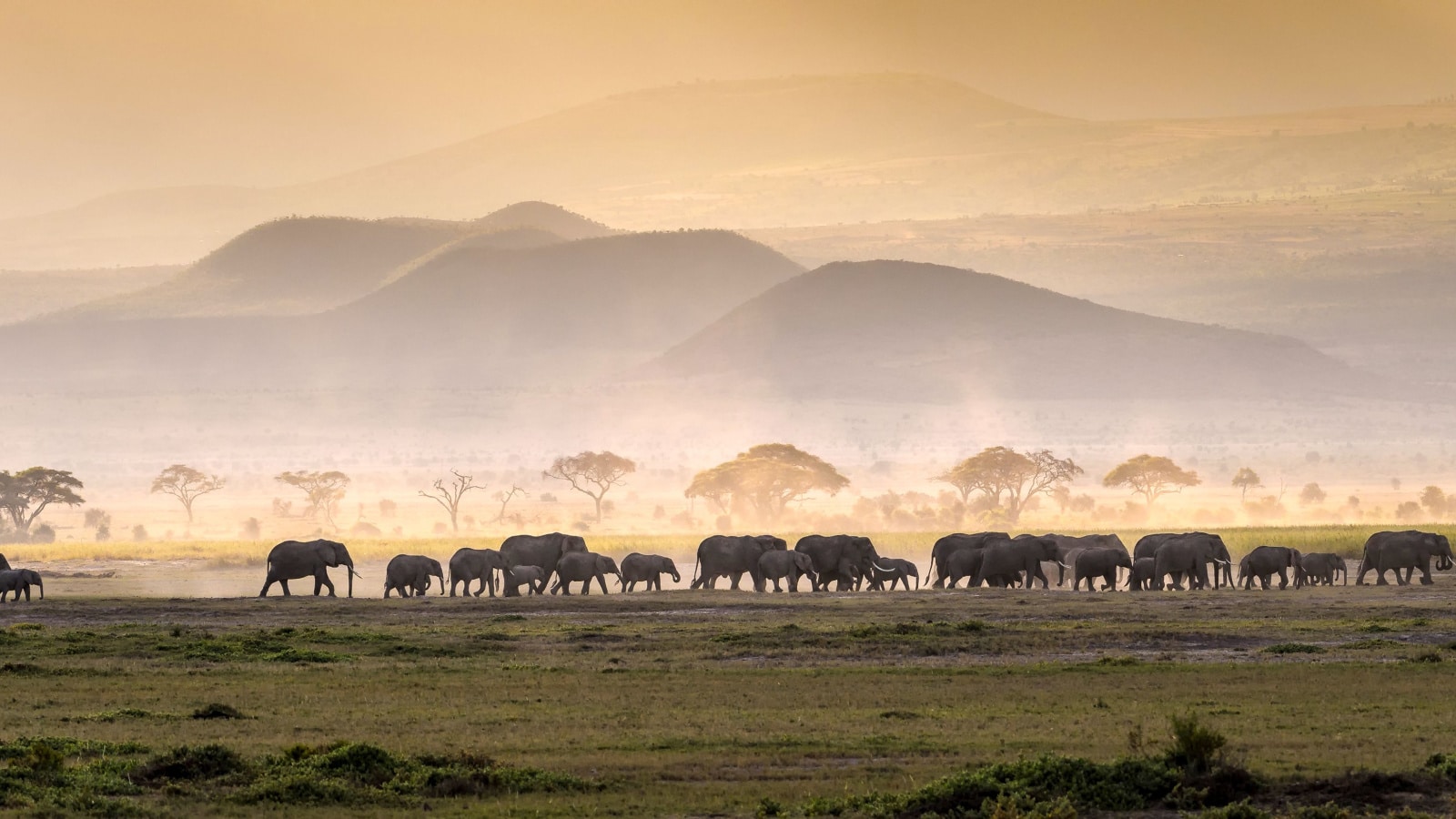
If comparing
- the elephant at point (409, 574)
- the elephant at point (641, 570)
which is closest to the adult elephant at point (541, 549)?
the elephant at point (641, 570)

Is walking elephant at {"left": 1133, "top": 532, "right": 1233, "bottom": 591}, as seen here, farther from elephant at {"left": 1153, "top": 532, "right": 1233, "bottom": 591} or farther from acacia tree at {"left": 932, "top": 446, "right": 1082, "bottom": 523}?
acacia tree at {"left": 932, "top": 446, "right": 1082, "bottom": 523}

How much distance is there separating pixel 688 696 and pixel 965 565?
98.3ft

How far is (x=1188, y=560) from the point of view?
173ft

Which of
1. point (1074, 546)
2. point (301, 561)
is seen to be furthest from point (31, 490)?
point (1074, 546)

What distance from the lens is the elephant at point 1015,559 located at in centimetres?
5522

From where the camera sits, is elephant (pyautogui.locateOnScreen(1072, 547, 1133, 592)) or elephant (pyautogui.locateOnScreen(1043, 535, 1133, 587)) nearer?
elephant (pyautogui.locateOnScreen(1072, 547, 1133, 592))

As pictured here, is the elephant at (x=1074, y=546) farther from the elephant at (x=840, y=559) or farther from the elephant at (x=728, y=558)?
the elephant at (x=728, y=558)

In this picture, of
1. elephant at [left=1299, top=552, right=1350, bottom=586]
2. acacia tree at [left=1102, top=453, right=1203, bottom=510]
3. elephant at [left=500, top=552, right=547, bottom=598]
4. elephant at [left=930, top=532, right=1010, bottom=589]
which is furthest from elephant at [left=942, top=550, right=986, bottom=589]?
acacia tree at [left=1102, top=453, right=1203, bottom=510]

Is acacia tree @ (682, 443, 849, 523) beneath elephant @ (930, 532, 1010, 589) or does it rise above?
above

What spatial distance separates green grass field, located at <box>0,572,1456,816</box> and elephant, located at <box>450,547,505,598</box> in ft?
30.2

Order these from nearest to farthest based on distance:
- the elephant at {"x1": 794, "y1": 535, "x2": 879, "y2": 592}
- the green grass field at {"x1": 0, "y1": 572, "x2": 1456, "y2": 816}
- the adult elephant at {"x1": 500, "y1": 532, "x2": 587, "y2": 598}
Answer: the green grass field at {"x1": 0, "y1": 572, "x2": 1456, "y2": 816} < the elephant at {"x1": 794, "y1": 535, "x2": 879, "y2": 592} < the adult elephant at {"x1": 500, "y1": 532, "x2": 587, "y2": 598}

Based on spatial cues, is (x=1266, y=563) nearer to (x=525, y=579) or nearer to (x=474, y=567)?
(x=525, y=579)

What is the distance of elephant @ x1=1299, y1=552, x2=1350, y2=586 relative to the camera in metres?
53.9

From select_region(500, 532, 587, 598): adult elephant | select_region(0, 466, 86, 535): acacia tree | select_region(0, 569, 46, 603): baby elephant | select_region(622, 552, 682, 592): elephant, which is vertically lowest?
select_region(0, 569, 46, 603): baby elephant
